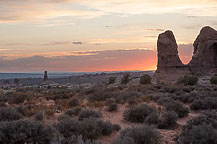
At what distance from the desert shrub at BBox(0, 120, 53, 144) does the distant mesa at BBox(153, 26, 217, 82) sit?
4275cm

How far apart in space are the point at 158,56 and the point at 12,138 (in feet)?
154

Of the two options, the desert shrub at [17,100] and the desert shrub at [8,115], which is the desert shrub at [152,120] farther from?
the desert shrub at [17,100]

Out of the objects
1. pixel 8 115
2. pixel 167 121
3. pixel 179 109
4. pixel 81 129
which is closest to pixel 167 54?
pixel 179 109

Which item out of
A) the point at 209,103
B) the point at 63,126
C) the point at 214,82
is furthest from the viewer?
the point at 214,82

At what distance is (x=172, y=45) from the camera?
50000 millimetres

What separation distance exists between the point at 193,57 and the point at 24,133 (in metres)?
48.4

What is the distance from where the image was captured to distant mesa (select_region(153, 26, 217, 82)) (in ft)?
158

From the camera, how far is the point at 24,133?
19.4 feet

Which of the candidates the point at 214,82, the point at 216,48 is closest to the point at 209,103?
the point at 214,82

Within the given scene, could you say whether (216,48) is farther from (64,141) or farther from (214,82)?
(64,141)

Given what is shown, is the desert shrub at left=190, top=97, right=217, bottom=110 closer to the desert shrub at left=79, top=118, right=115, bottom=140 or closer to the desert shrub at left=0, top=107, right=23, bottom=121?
the desert shrub at left=79, top=118, right=115, bottom=140

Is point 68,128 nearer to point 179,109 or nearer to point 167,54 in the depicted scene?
point 179,109

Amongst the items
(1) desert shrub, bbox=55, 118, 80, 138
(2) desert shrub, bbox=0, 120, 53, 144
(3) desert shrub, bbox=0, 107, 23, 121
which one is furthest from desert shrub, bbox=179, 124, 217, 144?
(3) desert shrub, bbox=0, 107, 23, 121

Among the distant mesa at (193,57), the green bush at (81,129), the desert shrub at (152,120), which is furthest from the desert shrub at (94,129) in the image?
the distant mesa at (193,57)
